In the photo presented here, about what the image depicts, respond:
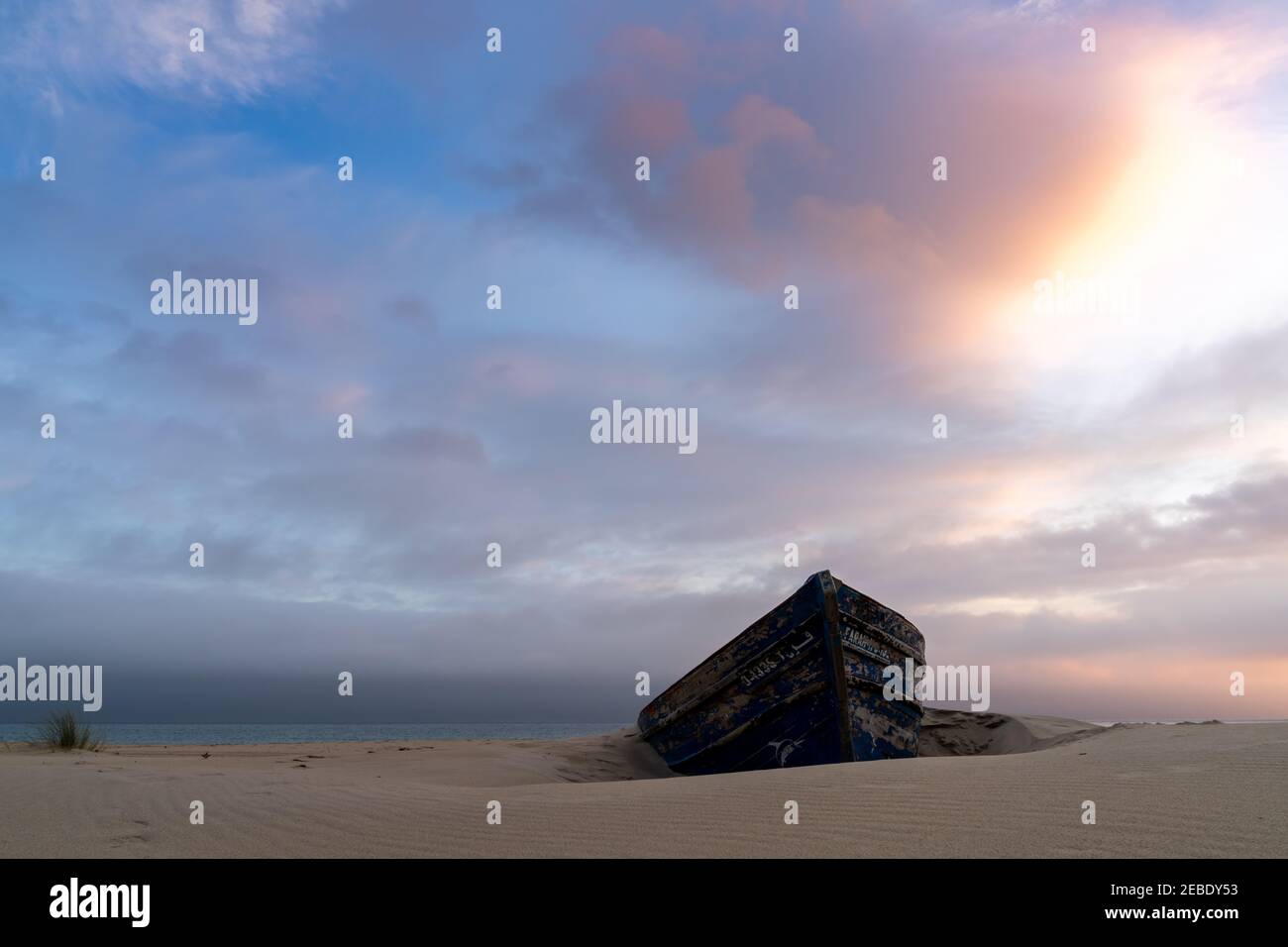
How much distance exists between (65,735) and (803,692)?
10024 mm

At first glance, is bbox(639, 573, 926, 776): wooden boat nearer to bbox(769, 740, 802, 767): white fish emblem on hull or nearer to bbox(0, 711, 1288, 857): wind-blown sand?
bbox(769, 740, 802, 767): white fish emblem on hull

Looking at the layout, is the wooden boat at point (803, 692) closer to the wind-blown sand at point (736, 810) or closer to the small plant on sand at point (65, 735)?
the wind-blown sand at point (736, 810)

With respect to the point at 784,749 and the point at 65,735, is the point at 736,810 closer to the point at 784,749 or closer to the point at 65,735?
the point at 784,749

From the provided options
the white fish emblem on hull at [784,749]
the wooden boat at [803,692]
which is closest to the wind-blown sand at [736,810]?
the wooden boat at [803,692]

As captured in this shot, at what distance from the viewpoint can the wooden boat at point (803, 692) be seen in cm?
1073

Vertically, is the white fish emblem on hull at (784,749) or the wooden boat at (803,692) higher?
the wooden boat at (803,692)

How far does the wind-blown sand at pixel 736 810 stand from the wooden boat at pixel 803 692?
3333mm

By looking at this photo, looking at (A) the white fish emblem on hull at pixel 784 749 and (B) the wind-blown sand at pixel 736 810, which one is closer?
(B) the wind-blown sand at pixel 736 810

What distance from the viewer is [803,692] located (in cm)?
1085

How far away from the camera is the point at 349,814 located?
5359 mm
